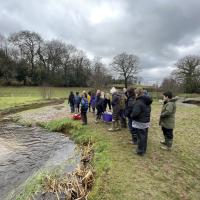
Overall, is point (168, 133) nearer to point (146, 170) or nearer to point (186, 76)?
point (146, 170)

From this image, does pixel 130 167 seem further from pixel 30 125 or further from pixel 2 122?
pixel 2 122

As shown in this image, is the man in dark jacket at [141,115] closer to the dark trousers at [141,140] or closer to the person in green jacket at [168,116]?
the dark trousers at [141,140]

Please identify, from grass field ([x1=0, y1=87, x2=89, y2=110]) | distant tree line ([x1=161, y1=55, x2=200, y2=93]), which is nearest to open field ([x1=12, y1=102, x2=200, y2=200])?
grass field ([x1=0, y1=87, x2=89, y2=110])

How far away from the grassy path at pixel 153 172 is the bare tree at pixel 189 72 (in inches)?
2001

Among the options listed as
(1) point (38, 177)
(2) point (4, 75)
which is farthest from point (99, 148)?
(2) point (4, 75)

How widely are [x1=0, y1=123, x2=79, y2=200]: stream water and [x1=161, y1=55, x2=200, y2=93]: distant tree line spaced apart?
45.6m

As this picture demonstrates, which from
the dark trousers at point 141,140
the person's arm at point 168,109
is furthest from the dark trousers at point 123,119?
the dark trousers at point 141,140

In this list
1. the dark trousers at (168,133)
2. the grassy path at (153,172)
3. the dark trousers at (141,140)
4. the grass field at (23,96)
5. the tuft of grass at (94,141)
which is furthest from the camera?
the grass field at (23,96)

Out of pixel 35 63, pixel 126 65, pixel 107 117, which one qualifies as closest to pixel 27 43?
pixel 35 63

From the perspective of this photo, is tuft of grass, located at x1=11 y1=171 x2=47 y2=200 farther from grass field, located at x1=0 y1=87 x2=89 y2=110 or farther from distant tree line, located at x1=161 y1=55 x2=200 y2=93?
distant tree line, located at x1=161 y1=55 x2=200 y2=93

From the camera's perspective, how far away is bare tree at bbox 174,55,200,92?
192ft

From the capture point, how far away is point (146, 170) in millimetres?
7684

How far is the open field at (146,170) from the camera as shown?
6.46 meters

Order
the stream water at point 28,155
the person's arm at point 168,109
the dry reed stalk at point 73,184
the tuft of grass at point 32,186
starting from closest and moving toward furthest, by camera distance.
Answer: the dry reed stalk at point 73,184 < the tuft of grass at point 32,186 < the stream water at point 28,155 < the person's arm at point 168,109
